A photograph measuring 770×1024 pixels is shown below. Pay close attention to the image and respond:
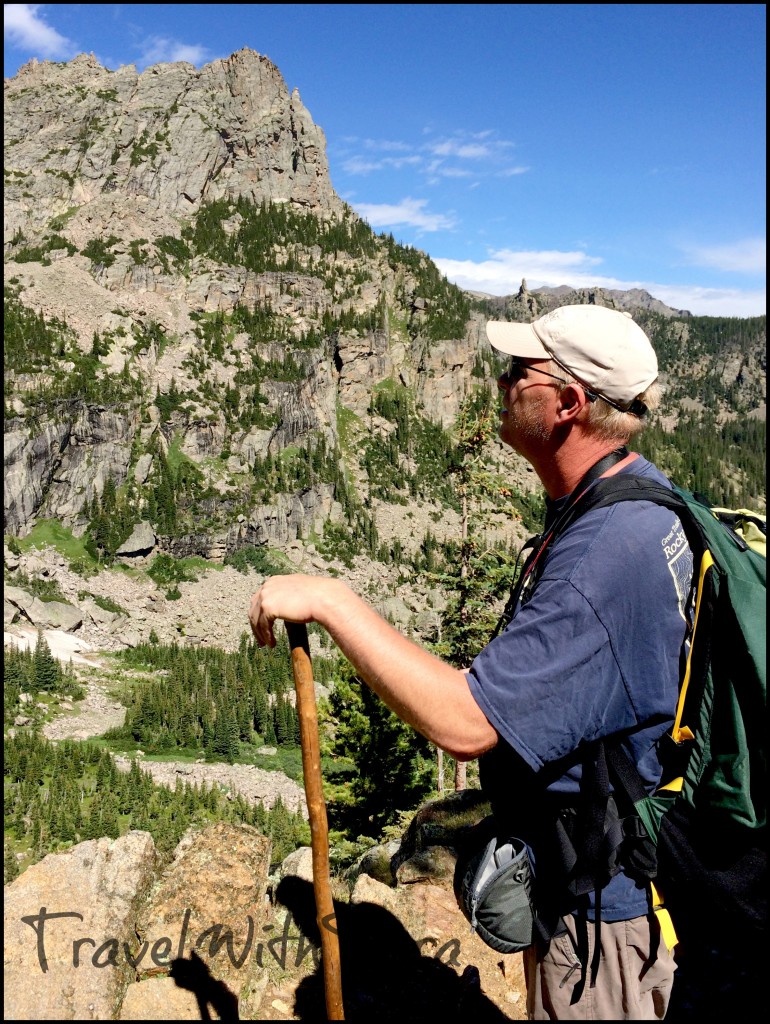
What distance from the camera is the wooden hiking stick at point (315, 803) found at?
2.49 meters

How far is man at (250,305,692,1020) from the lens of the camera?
76.4 inches

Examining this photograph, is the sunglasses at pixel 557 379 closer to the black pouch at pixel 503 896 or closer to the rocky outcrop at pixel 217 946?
the black pouch at pixel 503 896

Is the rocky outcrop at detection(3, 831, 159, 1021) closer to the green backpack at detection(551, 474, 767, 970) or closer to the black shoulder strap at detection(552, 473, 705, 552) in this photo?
the green backpack at detection(551, 474, 767, 970)

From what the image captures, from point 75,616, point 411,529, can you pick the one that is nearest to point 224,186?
point 411,529

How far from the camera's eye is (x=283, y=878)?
7.49 m

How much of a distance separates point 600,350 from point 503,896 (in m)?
2.10

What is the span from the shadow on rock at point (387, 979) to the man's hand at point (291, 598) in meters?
4.72

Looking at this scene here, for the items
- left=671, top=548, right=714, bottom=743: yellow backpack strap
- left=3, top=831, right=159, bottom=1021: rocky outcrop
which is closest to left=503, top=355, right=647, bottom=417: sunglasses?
left=671, top=548, right=714, bottom=743: yellow backpack strap

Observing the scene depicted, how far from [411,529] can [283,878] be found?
13696 cm

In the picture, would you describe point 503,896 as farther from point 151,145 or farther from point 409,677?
point 151,145

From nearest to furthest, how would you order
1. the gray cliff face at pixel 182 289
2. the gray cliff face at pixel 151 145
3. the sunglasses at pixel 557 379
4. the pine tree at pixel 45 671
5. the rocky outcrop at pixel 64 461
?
the sunglasses at pixel 557 379, the pine tree at pixel 45 671, the rocky outcrop at pixel 64 461, the gray cliff face at pixel 182 289, the gray cliff face at pixel 151 145

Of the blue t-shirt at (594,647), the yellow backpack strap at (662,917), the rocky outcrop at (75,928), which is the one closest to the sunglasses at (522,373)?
the blue t-shirt at (594,647)

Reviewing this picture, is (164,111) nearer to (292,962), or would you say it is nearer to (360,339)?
(360,339)

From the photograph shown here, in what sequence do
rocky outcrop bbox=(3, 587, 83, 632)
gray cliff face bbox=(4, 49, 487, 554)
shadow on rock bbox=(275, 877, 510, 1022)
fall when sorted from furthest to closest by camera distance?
1. gray cliff face bbox=(4, 49, 487, 554)
2. rocky outcrop bbox=(3, 587, 83, 632)
3. shadow on rock bbox=(275, 877, 510, 1022)
